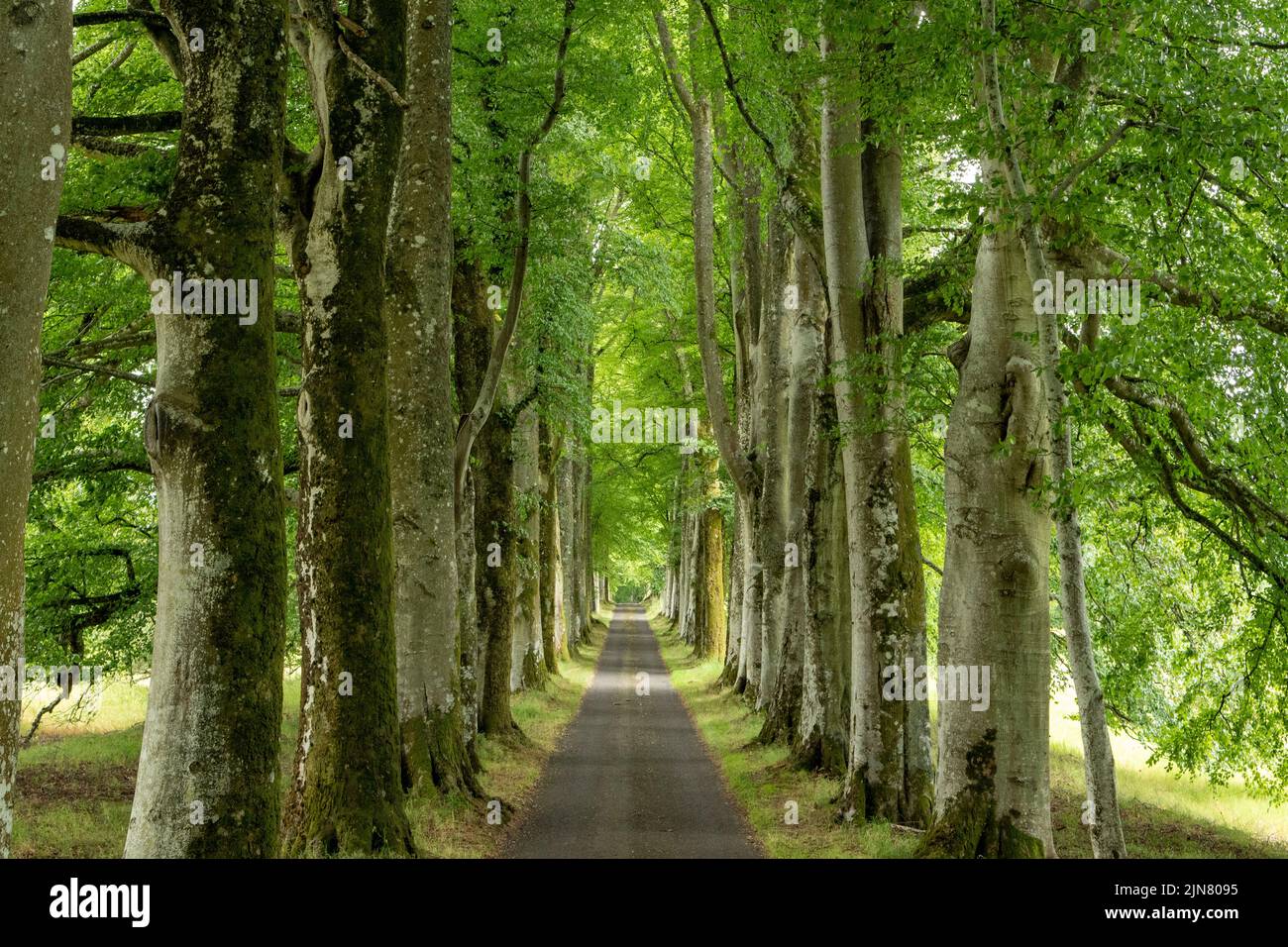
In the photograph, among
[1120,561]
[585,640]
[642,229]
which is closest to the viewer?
[1120,561]

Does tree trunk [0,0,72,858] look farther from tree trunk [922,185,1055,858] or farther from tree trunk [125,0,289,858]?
tree trunk [922,185,1055,858]

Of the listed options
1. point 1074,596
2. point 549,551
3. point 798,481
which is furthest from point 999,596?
point 549,551

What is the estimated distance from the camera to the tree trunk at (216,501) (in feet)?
17.6

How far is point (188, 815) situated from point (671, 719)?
1586 centimetres

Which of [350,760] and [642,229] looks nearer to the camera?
[350,760]

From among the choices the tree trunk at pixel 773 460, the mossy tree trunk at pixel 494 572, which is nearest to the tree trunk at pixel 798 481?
the tree trunk at pixel 773 460

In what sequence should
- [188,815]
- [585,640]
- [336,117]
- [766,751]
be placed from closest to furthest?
[188,815] < [336,117] < [766,751] < [585,640]

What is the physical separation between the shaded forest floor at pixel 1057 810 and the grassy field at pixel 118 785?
302cm

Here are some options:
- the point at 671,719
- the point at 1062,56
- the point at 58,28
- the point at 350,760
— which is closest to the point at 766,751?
the point at 671,719

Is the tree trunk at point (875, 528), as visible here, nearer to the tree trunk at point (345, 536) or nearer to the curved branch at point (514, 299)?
the curved branch at point (514, 299)

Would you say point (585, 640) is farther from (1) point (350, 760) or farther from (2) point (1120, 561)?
(1) point (350, 760)

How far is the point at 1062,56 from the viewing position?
793cm

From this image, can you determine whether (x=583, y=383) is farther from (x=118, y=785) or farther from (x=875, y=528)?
(x=118, y=785)

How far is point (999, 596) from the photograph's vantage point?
26.1 ft
